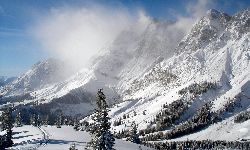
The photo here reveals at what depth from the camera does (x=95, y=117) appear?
77688 mm

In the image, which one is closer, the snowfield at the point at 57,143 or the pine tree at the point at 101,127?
the pine tree at the point at 101,127

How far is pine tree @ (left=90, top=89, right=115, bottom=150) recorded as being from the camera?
249 feet

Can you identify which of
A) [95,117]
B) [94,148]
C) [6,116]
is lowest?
[94,148]

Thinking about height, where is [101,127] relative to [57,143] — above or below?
below

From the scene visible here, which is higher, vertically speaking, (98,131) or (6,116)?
(6,116)

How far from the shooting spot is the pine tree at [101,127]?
75.9m

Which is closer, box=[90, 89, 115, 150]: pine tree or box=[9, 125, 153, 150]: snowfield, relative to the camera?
box=[90, 89, 115, 150]: pine tree

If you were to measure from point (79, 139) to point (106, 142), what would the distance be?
228 feet

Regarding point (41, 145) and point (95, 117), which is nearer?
point (95, 117)

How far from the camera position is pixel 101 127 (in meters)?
76.5

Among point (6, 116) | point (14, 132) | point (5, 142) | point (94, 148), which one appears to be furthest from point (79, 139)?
point (94, 148)

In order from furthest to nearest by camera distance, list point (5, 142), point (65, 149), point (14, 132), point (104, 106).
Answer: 1. point (14, 132)
2. point (5, 142)
3. point (65, 149)
4. point (104, 106)

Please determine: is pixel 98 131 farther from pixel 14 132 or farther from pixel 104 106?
pixel 14 132

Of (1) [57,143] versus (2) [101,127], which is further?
(1) [57,143]
